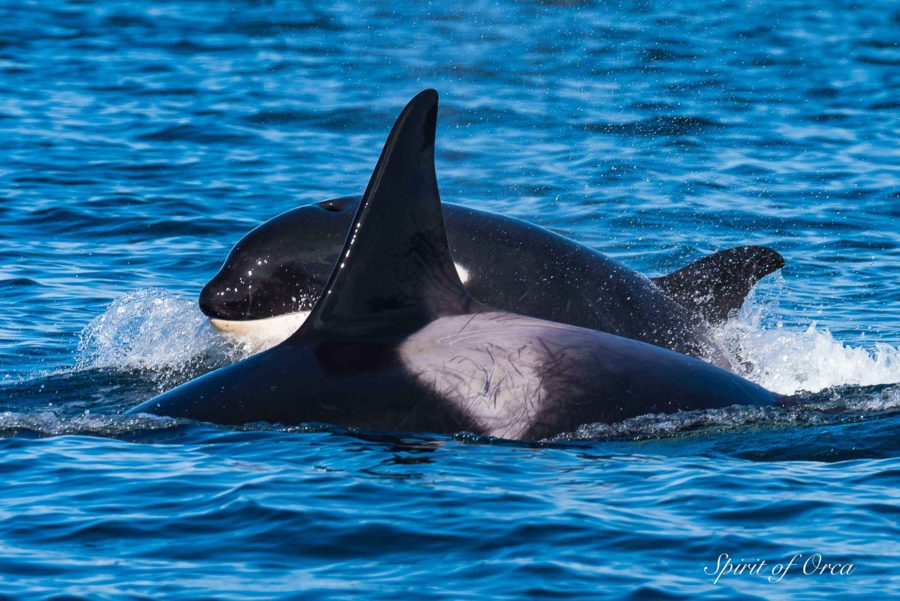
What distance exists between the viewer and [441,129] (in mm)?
28453

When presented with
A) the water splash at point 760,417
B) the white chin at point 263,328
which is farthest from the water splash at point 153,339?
the water splash at point 760,417

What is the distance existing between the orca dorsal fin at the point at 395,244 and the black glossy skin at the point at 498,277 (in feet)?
8.73

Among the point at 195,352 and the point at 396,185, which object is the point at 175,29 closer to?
the point at 195,352

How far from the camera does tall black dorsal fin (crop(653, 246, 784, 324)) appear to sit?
14.0 meters

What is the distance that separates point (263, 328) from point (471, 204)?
812cm

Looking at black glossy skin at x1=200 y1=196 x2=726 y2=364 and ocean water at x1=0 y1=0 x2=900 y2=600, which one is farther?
black glossy skin at x1=200 y1=196 x2=726 y2=364

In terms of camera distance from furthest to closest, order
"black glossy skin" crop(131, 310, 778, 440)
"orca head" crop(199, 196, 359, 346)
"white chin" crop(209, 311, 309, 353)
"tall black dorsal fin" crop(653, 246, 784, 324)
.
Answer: "tall black dorsal fin" crop(653, 246, 784, 324)
"white chin" crop(209, 311, 309, 353)
"orca head" crop(199, 196, 359, 346)
"black glossy skin" crop(131, 310, 778, 440)

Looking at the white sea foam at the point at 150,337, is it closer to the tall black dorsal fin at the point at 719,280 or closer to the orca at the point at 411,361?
the orca at the point at 411,361

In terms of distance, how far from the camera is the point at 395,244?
10.1 meters

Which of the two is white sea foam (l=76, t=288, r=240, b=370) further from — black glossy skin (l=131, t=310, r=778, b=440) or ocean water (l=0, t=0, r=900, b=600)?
black glossy skin (l=131, t=310, r=778, b=440)

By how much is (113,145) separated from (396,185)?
16.4 meters

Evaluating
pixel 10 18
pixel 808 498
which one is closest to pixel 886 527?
pixel 808 498

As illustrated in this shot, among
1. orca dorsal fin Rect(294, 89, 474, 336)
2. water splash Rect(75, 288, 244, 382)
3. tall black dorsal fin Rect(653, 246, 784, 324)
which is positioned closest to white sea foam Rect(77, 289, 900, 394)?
water splash Rect(75, 288, 244, 382)

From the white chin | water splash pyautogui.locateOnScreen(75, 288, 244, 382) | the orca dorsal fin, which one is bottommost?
water splash pyautogui.locateOnScreen(75, 288, 244, 382)
